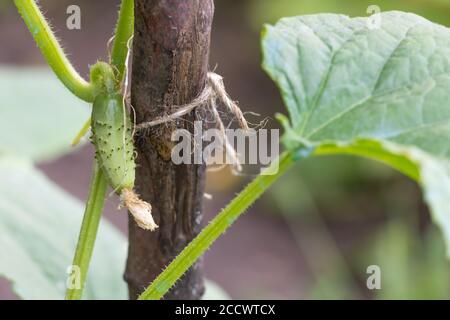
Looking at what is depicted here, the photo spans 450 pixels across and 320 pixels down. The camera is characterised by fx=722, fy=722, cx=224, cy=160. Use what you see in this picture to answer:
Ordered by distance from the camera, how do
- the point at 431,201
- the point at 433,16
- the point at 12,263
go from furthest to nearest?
the point at 433,16
the point at 12,263
the point at 431,201

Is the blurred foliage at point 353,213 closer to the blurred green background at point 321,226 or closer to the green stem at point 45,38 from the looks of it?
the blurred green background at point 321,226

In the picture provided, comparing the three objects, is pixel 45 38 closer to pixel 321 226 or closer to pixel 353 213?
pixel 321 226

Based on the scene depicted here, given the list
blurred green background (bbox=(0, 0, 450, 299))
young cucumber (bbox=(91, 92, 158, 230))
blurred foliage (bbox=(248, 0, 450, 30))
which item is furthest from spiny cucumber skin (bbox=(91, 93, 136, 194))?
blurred foliage (bbox=(248, 0, 450, 30))

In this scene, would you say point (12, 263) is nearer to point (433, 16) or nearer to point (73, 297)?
point (73, 297)

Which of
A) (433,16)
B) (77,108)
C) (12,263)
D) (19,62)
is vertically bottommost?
(12,263)

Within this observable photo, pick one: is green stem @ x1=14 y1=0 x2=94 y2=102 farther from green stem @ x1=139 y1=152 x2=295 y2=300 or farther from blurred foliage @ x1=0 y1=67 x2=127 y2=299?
blurred foliage @ x1=0 y1=67 x2=127 y2=299

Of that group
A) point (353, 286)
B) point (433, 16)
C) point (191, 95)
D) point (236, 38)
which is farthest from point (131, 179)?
point (236, 38)
